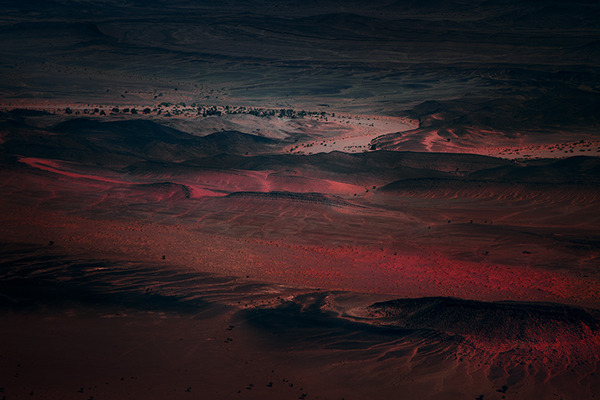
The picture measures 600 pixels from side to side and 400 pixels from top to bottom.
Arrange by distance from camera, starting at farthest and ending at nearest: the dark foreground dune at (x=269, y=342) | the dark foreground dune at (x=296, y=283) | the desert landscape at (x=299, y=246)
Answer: the desert landscape at (x=299, y=246) < the dark foreground dune at (x=296, y=283) < the dark foreground dune at (x=269, y=342)

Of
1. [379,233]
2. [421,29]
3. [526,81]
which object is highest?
[421,29]

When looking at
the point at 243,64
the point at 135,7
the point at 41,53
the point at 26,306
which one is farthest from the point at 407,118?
the point at 135,7

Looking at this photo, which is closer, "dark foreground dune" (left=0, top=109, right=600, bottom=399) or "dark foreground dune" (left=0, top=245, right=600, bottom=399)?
"dark foreground dune" (left=0, top=245, right=600, bottom=399)

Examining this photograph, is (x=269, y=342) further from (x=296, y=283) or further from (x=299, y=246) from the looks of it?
(x=299, y=246)

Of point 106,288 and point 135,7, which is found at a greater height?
point 135,7

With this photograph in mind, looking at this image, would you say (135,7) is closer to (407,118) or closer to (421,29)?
(421,29)

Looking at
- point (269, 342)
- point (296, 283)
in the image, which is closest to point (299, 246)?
point (296, 283)

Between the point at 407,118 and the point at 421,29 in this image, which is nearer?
the point at 407,118

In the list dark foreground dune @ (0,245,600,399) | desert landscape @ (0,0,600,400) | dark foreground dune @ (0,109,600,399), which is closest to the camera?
dark foreground dune @ (0,245,600,399)
